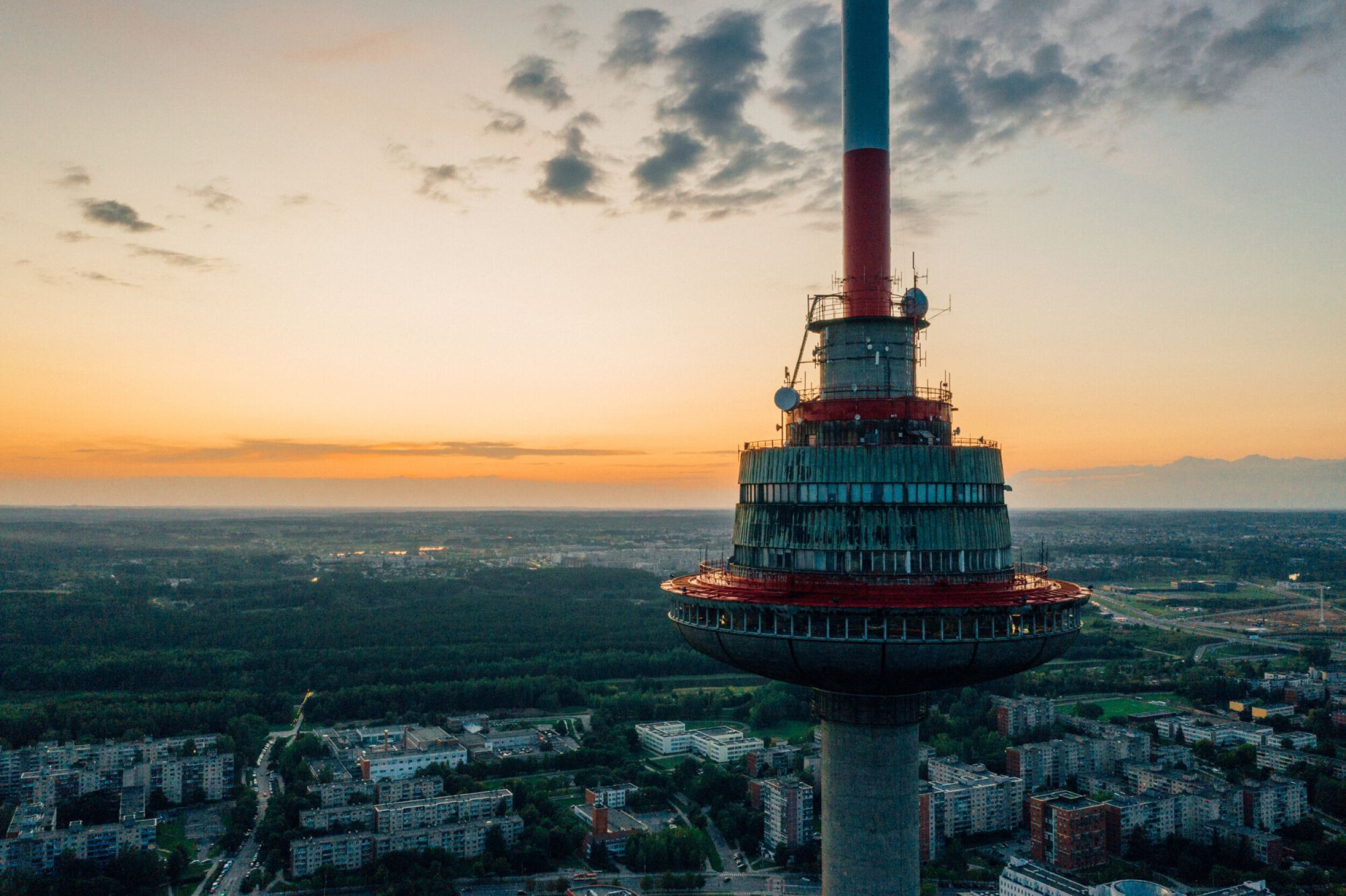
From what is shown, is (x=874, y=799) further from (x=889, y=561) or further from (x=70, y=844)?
(x=70, y=844)

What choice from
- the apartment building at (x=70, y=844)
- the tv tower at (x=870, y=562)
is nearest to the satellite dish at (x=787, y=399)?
the tv tower at (x=870, y=562)

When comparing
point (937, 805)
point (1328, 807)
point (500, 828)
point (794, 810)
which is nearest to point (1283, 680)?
point (1328, 807)

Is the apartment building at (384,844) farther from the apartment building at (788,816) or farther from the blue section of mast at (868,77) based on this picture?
the blue section of mast at (868,77)

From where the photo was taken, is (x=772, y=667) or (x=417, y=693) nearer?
(x=772, y=667)

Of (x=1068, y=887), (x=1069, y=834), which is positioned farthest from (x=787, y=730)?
(x=1068, y=887)

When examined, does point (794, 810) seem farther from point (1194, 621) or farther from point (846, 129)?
point (1194, 621)

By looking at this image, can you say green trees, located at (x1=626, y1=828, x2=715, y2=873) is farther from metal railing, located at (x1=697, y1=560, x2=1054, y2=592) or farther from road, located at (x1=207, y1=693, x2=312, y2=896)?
metal railing, located at (x1=697, y1=560, x2=1054, y2=592)
